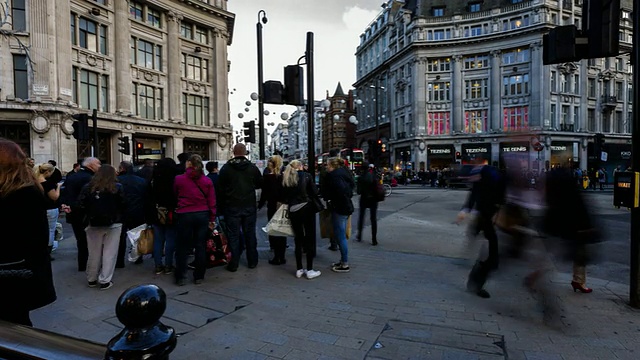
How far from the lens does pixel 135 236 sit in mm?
6164

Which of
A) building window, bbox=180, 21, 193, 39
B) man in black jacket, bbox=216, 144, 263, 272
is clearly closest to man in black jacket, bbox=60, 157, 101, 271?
man in black jacket, bbox=216, 144, 263, 272

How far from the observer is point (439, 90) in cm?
4631

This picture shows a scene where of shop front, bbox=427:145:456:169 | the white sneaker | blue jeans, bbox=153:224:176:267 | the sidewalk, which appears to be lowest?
the sidewalk

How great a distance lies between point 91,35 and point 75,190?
84.0 ft

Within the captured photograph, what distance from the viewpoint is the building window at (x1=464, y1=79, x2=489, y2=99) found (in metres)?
44.2

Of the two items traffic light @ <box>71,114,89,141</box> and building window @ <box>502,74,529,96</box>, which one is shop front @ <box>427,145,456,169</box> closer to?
building window @ <box>502,74,529,96</box>

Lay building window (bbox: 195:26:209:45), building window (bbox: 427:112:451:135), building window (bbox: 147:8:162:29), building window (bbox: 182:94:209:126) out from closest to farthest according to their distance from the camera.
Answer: building window (bbox: 147:8:162:29) < building window (bbox: 182:94:209:126) < building window (bbox: 195:26:209:45) < building window (bbox: 427:112:451:135)

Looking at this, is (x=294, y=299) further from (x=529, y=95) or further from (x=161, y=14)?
(x=529, y=95)

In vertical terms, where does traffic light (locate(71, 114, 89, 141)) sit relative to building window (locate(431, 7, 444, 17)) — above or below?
below

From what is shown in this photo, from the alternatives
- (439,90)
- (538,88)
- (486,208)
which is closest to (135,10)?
(486,208)

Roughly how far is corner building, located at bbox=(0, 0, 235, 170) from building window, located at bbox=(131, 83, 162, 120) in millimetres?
82

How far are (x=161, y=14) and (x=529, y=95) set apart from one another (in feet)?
132

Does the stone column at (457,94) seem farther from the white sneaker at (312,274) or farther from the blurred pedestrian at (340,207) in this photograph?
the white sneaker at (312,274)

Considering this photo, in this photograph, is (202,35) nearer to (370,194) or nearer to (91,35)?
(91,35)
